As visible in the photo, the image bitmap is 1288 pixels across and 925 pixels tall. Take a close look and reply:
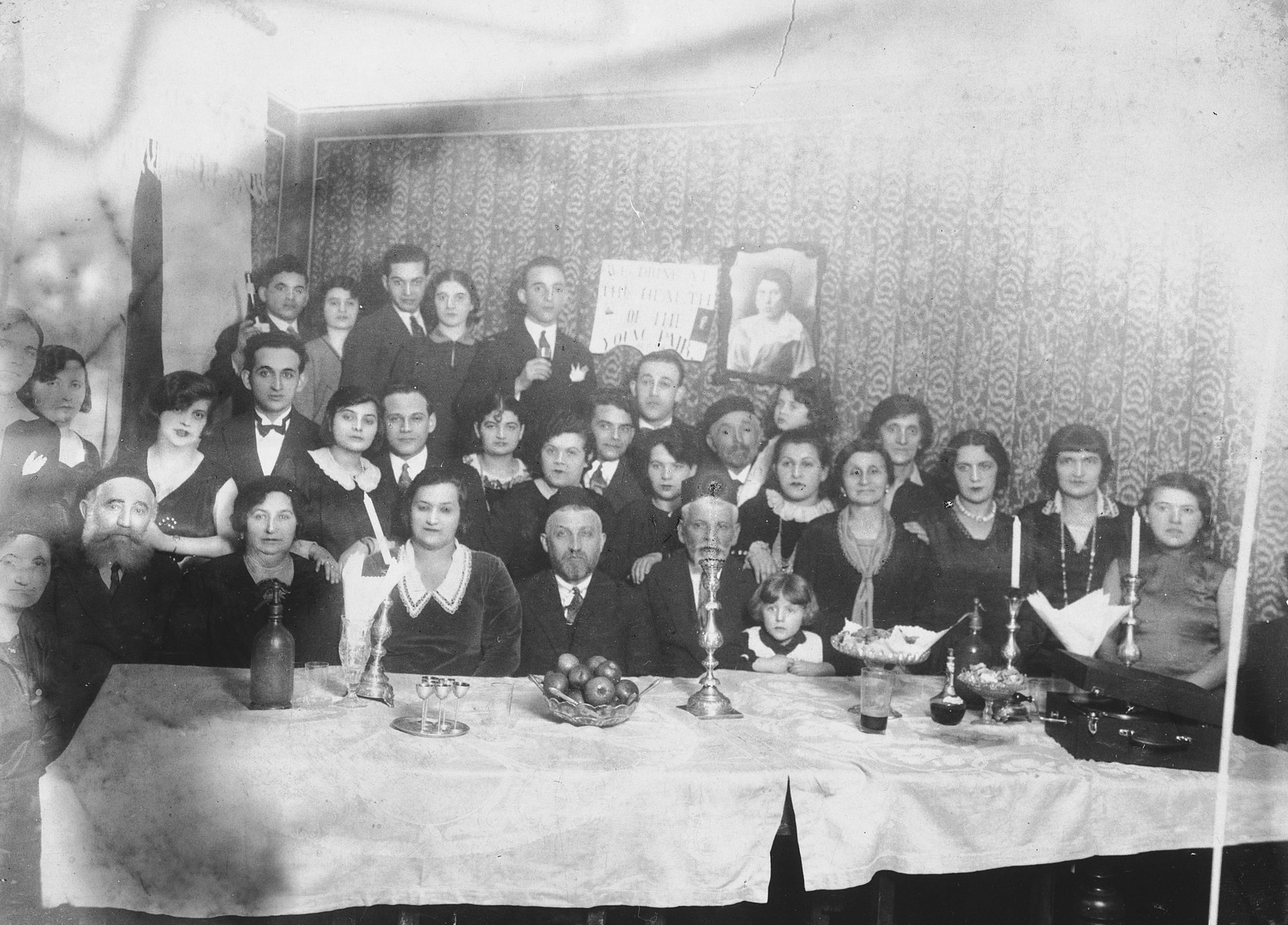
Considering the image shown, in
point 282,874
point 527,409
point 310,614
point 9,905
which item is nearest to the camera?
point 282,874

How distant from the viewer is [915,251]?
435cm

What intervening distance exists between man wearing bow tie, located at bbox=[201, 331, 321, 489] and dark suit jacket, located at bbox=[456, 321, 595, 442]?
0.27 m

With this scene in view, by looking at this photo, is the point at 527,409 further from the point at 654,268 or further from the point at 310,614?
the point at 310,614

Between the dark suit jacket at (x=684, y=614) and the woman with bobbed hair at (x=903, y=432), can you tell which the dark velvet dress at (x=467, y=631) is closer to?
the dark suit jacket at (x=684, y=614)

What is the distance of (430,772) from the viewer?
97.0 inches

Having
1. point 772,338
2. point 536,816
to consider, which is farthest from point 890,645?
point 772,338

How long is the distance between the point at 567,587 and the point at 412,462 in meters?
0.82

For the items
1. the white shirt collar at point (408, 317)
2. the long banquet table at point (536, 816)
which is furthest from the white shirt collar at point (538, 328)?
the long banquet table at point (536, 816)

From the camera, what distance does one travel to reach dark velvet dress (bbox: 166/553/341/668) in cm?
393

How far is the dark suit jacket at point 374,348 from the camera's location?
171 inches

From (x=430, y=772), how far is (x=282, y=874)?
421mm

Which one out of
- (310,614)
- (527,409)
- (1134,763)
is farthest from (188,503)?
(1134,763)

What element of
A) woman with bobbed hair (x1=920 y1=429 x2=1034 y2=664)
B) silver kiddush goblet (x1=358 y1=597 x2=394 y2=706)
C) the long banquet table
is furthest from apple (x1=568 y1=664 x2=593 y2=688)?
woman with bobbed hair (x1=920 y1=429 x2=1034 y2=664)

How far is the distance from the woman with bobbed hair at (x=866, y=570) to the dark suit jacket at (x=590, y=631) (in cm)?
71
